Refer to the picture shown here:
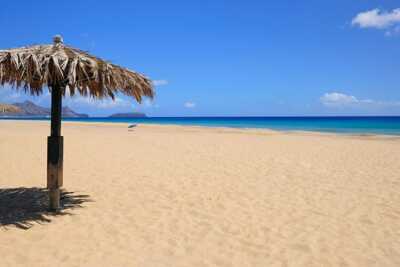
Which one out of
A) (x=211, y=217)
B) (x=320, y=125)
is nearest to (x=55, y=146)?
(x=211, y=217)

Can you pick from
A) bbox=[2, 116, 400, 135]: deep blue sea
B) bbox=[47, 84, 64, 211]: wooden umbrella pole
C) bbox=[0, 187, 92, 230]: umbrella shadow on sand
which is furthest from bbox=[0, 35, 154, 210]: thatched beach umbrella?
bbox=[2, 116, 400, 135]: deep blue sea

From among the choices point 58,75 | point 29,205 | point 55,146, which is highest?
point 58,75

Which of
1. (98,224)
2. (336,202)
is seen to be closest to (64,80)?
(98,224)

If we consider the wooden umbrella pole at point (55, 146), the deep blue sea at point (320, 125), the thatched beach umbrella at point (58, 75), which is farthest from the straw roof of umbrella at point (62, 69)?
the deep blue sea at point (320, 125)

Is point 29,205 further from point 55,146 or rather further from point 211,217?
point 211,217

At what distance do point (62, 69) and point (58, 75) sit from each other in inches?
4.8

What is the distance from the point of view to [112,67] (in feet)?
14.8

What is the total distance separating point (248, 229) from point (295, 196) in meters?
1.95

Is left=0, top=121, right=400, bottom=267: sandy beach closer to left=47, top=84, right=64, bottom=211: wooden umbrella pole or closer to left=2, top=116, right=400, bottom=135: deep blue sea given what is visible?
left=47, top=84, right=64, bottom=211: wooden umbrella pole

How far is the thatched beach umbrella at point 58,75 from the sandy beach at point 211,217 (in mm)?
954

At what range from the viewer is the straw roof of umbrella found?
4055 millimetres

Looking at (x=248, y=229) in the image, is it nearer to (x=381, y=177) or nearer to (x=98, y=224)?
(x=98, y=224)

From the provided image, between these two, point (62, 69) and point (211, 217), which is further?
point (211, 217)

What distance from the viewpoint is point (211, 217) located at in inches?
190
